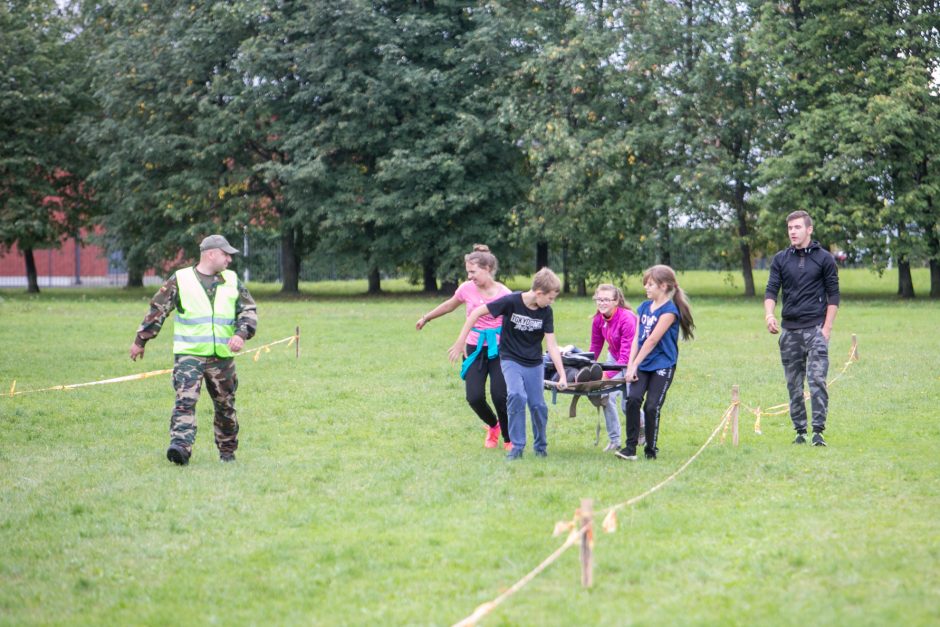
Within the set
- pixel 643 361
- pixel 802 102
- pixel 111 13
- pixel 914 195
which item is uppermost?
pixel 111 13

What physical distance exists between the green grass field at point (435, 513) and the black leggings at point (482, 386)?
35cm

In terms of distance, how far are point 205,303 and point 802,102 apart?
31.0 metres

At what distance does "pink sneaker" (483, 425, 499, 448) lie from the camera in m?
11.3

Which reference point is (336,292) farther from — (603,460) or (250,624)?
(250,624)

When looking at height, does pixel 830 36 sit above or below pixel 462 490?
above

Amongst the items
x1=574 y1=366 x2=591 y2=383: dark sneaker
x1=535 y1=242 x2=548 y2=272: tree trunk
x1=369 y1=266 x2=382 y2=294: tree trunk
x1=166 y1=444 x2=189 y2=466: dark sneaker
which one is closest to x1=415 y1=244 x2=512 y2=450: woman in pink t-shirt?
x1=574 y1=366 x2=591 y2=383: dark sneaker

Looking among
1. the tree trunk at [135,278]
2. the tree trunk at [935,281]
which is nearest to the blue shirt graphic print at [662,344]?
the tree trunk at [935,281]

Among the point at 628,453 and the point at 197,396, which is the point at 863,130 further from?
the point at 197,396

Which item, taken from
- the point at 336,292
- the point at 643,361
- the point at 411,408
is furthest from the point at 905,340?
the point at 336,292

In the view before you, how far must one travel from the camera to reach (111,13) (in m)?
45.1

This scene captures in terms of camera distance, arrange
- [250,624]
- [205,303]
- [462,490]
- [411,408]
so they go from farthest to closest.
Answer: [411,408] → [205,303] → [462,490] → [250,624]

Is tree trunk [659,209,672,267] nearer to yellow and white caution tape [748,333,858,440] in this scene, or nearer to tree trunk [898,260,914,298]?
tree trunk [898,260,914,298]

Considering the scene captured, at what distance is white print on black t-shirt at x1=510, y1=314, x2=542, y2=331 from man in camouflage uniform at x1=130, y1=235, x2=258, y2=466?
2.14 meters

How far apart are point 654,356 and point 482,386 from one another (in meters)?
1.64
